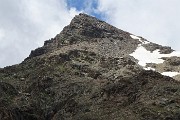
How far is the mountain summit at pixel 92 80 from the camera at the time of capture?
79.4 m

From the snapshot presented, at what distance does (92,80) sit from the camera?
99.2 meters

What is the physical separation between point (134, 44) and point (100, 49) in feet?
61.4

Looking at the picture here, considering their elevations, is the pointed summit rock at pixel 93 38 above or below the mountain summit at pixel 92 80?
above

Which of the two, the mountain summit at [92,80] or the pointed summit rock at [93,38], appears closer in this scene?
the mountain summit at [92,80]

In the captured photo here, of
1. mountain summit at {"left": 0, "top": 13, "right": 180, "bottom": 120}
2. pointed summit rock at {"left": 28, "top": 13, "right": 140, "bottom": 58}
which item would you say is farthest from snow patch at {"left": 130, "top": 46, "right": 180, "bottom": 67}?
pointed summit rock at {"left": 28, "top": 13, "right": 140, "bottom": 58}

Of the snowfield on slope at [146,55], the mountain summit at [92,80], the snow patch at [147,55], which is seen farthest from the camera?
the snow patch at [147,55]

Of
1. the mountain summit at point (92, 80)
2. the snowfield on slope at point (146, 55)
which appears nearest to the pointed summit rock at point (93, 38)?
the mountain summit at point (92, 80)

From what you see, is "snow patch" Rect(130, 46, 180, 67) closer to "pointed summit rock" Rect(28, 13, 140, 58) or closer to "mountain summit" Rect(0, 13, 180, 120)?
"mountain summit" Rect(0, 13, 180, 120)

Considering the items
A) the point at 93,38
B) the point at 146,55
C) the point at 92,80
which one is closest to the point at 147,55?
the point at 146,55

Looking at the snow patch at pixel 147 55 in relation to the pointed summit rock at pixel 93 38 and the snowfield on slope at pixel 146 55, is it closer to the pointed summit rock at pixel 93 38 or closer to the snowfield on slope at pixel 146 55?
the snowfield on slope at pixel 146 55

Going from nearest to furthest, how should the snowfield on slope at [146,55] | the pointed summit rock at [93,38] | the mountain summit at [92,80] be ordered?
the mountain summit at [92,80], the snowfield on slope at [146,55], the pointed summit rock at [93,38]

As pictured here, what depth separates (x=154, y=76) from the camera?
299 feet

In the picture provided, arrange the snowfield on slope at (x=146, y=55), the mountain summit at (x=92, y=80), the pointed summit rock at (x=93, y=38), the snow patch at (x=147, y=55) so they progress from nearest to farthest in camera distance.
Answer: the mountain summit at (x=92, y=80) → the snowfield on slope at (x=146, y=55) → the snow patch at (x=147, y=55) → the pointed summit rock at (x=93, y=38)

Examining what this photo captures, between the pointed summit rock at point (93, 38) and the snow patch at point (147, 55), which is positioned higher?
the pointed summit rock at point (93, 38)
